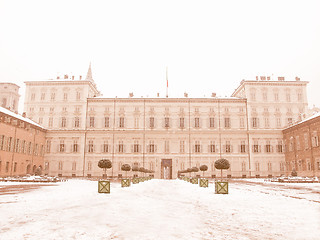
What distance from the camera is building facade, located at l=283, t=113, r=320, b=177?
109 ft

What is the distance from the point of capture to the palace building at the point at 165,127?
4159 cm

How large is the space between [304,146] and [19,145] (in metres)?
39.1

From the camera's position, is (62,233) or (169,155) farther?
(169,155)

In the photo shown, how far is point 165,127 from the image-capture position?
140ft

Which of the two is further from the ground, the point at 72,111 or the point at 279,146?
the point at 72,111

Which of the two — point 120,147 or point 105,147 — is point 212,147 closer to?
point 120,147

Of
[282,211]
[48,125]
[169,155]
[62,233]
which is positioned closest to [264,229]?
[282,211]

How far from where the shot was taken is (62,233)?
18.4 feet

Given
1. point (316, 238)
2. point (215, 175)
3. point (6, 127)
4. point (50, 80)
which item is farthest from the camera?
point (50, 80)

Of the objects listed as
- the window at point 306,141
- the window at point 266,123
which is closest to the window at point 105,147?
the window at point 266,123

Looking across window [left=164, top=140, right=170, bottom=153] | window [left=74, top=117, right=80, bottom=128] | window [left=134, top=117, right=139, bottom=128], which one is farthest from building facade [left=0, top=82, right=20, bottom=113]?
window [left=164, top=140, right=170, bottom=153]

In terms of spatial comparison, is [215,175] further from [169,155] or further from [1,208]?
[1,208]

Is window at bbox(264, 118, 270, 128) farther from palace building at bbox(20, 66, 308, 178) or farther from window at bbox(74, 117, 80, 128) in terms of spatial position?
window at bbox(74, 117, 80, 128)

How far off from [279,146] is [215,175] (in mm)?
11637
